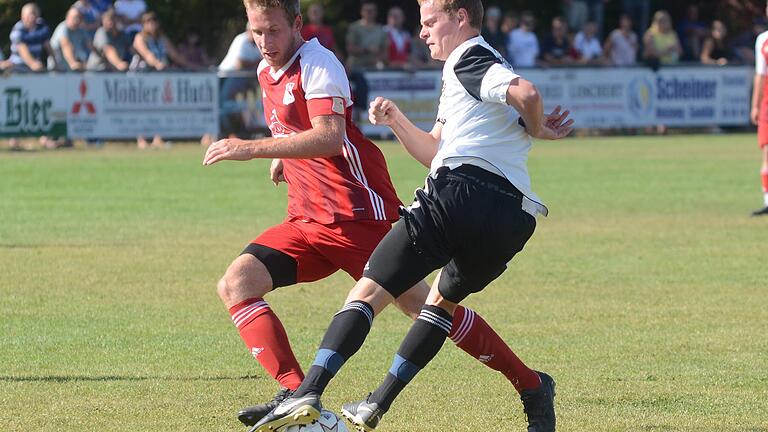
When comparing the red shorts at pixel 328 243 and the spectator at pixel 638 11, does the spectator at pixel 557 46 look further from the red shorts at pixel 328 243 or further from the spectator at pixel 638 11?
the red shorts at pixel 328 243

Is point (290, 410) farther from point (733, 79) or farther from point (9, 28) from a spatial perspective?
point (9, 28)

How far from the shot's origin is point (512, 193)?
236 inches

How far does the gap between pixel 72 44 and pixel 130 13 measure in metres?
1.81

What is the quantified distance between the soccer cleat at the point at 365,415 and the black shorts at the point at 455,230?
465 millimetres

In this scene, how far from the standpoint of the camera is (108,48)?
24.1 metres

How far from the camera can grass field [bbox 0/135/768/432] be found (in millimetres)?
7004

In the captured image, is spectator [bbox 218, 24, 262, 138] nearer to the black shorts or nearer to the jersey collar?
the jersey collar

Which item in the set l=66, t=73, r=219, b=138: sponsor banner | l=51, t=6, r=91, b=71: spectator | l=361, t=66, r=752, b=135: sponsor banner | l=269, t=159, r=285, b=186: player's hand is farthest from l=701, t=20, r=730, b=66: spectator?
l=269, t=159, r=285, b=186: player's hand

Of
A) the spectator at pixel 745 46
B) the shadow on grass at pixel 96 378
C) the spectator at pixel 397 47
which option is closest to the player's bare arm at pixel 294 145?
the shadow on grass at pixel 96 378

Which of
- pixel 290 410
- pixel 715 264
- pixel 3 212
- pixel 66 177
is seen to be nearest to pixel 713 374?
pixel 290 410

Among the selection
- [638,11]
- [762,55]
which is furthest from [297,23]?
[638,11]

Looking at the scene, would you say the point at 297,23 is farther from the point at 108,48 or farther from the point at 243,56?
the point at 243,56

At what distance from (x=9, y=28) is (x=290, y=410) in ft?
91.9

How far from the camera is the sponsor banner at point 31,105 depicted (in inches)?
902
